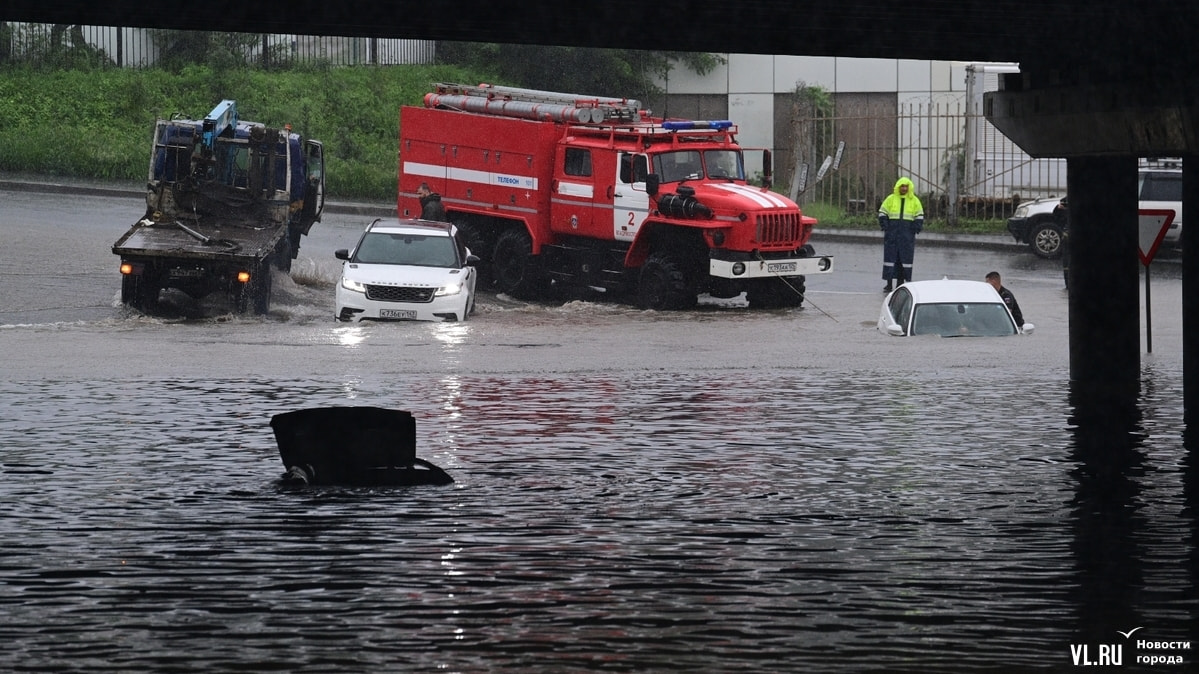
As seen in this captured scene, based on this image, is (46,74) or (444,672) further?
(46,74)

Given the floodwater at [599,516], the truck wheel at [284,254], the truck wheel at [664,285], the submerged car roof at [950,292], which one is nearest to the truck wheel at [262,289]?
the truck wheel at [284,254]

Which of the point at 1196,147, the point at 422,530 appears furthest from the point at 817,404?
the point at 422,530

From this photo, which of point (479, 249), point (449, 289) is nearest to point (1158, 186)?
point (479, 249)

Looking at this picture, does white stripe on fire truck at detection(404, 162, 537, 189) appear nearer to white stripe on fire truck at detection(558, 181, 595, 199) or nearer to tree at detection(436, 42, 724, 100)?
white stripe on fire truck at detection(558, 181, 595, 199)

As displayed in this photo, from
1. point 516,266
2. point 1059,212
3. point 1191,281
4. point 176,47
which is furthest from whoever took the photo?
point 176,47

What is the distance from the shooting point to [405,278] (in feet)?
82.0

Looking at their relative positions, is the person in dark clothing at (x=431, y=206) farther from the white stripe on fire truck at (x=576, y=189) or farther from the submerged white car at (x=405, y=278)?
the submerged white car at (x=405, y=278)

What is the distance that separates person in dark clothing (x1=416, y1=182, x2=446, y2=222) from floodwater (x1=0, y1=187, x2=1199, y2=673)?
25.3ft

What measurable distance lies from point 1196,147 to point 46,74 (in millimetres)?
41920

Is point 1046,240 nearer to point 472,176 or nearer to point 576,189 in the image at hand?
point 576,189

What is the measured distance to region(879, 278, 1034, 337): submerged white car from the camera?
890 inches

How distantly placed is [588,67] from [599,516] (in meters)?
38.9

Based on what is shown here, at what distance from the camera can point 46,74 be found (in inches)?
2005

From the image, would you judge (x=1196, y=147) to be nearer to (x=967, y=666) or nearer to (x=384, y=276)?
(x=967, y=666)
